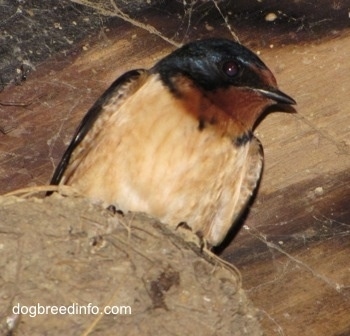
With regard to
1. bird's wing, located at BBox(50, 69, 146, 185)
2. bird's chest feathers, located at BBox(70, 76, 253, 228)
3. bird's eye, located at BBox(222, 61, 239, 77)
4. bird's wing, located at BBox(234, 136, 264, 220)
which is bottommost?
bird's wing, located at BBox(234, 136, 264, 220)

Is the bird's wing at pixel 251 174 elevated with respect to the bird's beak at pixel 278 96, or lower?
lower

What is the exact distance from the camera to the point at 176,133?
4.34 meters

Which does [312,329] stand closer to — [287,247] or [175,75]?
[287,247]

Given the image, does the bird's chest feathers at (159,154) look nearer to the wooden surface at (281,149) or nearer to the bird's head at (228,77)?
Result: the bird's head at (228,77)

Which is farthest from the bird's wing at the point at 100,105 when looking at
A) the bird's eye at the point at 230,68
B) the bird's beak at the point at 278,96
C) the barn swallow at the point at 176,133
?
the bird's beak at the point at 278,96

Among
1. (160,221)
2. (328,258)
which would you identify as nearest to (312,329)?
(328,258)

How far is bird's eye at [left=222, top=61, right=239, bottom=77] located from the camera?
4438mm

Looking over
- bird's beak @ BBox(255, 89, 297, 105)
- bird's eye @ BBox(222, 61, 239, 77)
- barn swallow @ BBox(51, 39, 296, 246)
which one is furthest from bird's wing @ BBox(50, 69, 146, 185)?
bird's beak @ BBox(255, 89, 297, 105)

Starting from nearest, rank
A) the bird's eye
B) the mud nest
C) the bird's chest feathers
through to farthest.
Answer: the mud nest
the bird's chest feathers
the bird's eye

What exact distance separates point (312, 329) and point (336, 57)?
0.90 m

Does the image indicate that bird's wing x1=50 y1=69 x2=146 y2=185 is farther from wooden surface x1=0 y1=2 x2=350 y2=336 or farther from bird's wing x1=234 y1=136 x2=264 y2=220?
bird's wing x1=234 y1=136 x2=264 y2=220

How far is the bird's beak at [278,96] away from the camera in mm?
4355

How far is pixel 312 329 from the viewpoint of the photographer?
458 centimetres

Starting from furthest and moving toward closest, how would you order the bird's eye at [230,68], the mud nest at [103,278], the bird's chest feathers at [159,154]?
the bird's eye at [230,68], the bird's chest feathers at [159,154], the mud nest at [103,278]
